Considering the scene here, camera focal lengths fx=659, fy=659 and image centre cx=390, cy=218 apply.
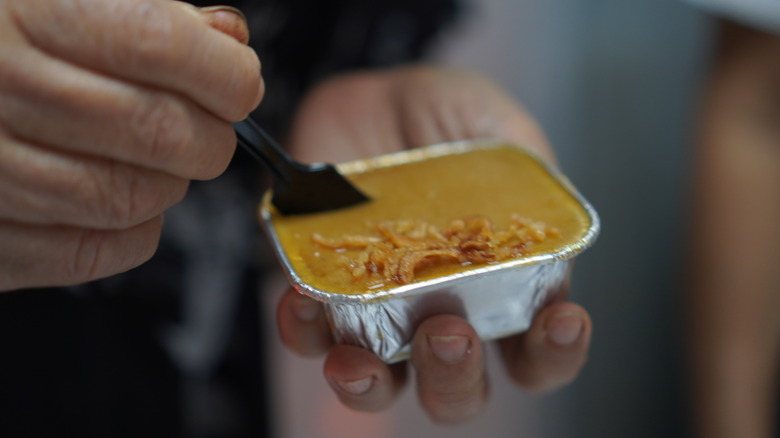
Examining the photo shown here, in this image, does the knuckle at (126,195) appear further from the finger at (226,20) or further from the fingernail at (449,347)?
Result: the fingernail at (449,347)

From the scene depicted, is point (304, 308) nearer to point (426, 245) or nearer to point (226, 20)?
→ point (426, 245)

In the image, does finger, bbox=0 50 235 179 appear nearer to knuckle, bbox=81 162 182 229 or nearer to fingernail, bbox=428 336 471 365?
knuckle, bbox=81 162 182 229

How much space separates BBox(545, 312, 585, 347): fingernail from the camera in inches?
27.7

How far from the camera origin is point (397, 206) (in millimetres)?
777

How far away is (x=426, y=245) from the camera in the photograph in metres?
0.67

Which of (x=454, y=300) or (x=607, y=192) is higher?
(x=454, y=300)

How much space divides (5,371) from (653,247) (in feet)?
4.47

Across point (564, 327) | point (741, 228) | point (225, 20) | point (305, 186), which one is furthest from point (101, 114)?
point (741, 228)

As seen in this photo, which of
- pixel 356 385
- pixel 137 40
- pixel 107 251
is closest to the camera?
pixel 137 40

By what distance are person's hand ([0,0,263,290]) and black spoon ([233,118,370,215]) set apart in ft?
0.49

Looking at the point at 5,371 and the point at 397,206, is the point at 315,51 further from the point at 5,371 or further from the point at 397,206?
the point at 5,371

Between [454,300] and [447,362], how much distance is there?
0.06 metres

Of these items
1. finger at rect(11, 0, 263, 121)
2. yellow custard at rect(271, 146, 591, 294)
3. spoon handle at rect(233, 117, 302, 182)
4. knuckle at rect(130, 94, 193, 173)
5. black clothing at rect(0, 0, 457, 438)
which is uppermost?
finger at rect(11, 0, 263, 121)

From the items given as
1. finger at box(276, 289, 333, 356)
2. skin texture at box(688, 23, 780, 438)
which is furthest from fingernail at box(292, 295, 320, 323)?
skin texture at box(688, 23, 780, 438)
